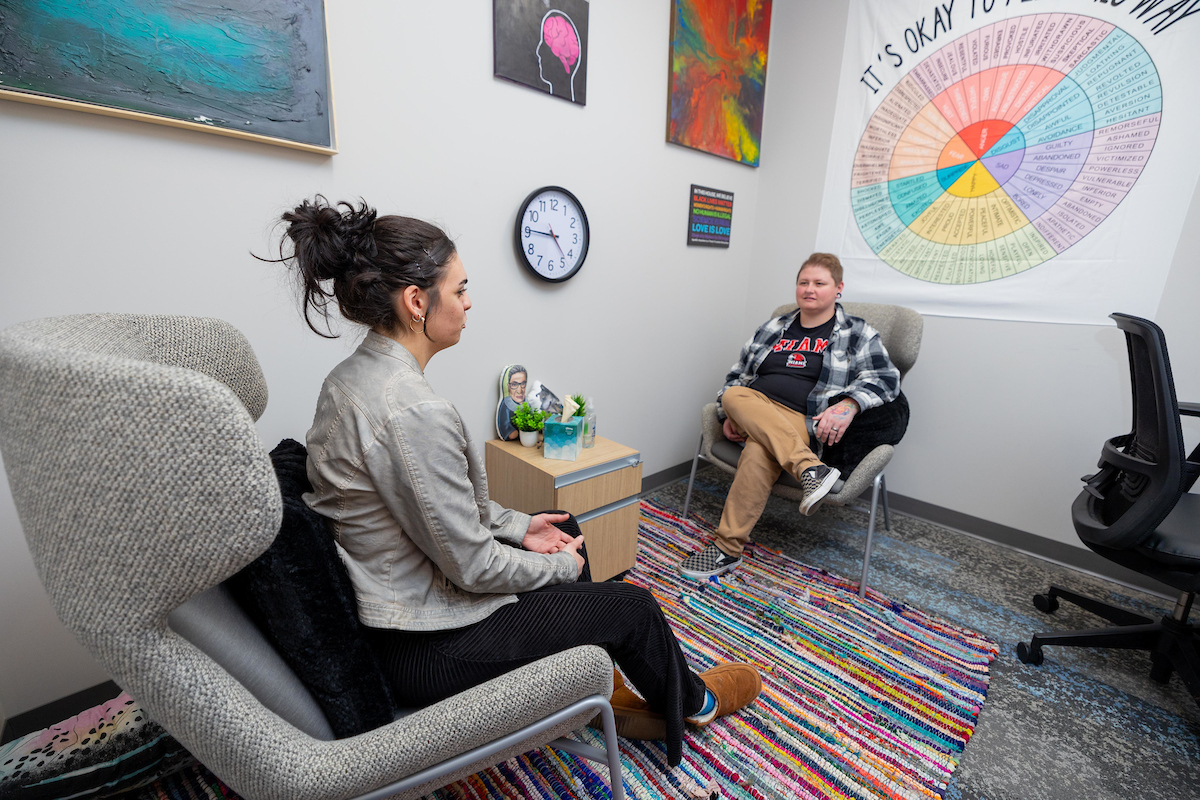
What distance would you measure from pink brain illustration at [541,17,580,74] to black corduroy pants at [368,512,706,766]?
1.91 meters

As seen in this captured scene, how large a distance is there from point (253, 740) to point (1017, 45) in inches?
126

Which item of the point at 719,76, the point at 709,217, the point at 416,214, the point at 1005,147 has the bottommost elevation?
the point at 416,214

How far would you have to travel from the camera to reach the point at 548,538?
131cm

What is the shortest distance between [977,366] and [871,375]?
2.16ft

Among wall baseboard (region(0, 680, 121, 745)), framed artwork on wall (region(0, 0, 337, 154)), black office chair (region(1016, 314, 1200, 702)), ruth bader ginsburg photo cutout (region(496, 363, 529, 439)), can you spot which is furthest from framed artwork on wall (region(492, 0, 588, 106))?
wall baseboard (region(0, 680, 121, 745))

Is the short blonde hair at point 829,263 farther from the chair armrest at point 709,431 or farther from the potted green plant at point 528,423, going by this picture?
the potted green plant at point 528,423

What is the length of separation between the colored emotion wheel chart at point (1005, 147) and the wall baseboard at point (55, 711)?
3.38m

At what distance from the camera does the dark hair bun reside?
0.96m

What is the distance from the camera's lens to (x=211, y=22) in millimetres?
1278

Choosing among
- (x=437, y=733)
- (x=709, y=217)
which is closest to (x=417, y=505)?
(x=437, y=733)

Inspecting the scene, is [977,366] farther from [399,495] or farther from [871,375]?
[399,495]

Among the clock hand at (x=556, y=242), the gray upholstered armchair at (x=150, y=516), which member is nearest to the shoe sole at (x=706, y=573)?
the clock hand at (x=556, y=242)

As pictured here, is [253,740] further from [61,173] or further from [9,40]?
[9,40]

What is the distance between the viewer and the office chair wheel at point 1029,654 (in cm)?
168
